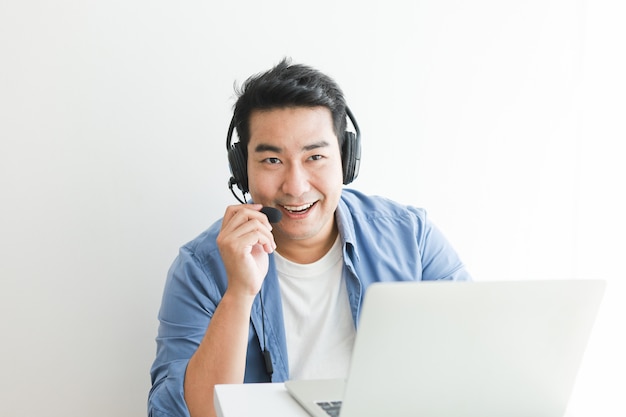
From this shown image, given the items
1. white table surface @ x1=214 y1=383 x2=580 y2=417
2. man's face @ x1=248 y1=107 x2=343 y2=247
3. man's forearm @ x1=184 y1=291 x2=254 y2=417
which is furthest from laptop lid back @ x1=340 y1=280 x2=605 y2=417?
man's face @ x1=248 y1=107 x2=343 y2=247

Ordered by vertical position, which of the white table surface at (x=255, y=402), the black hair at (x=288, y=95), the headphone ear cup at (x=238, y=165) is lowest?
the white table surface at (x=255, y=402)

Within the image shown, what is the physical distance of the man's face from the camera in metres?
1.67

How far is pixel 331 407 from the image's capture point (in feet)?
3.45

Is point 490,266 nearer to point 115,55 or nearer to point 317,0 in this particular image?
point 317,0

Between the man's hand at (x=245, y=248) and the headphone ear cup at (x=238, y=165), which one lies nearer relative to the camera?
the man's hand at (x=245, y=248)

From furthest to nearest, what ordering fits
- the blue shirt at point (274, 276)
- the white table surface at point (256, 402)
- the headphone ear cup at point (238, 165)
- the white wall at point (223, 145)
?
the white wall at point (223, 145) < the headphone ear cup at point (238, 165) < the blue shirt at point (274, 276) < the white table surface at point (256, 402)

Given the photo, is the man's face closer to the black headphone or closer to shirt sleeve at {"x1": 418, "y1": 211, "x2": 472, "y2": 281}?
the black headphone

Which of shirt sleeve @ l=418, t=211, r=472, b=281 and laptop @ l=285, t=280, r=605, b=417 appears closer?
laptop @ l=285, t=280, r=605, b=417

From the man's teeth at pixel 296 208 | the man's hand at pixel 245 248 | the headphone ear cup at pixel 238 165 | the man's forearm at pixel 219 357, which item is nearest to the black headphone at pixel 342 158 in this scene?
the headphone ear cup at pixel 238 165

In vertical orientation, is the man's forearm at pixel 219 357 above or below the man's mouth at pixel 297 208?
below

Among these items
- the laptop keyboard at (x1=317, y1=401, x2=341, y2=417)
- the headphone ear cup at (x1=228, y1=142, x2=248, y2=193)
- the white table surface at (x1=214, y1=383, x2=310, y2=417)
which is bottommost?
the white table surface at (x1=214, y1=383, x2=310, y2=417)

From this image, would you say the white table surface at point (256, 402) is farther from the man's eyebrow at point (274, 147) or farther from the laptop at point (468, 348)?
the man's eyebrow at point (274, 147)

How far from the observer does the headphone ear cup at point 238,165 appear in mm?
1693

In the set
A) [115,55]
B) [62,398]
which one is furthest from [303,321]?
[115,55]
